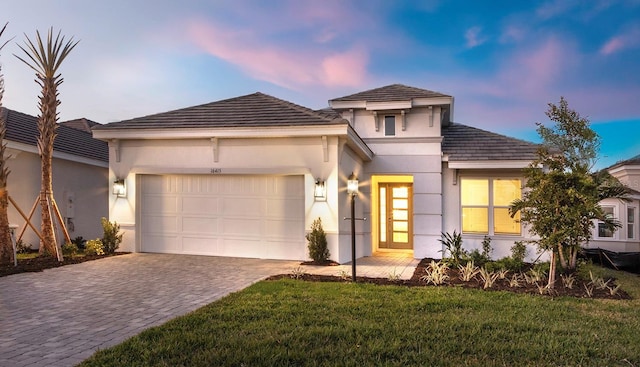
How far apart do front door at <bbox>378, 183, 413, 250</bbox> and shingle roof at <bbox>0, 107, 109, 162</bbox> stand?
33.6 feet

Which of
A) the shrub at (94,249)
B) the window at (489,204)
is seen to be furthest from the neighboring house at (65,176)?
the window at (489,204)

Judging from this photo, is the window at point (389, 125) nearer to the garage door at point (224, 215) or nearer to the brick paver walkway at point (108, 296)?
the garage door at point (224, 215)

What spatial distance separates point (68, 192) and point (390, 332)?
41.4ft

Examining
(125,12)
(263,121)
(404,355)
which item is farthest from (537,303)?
(125,12)

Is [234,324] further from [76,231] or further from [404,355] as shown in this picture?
[76,231]

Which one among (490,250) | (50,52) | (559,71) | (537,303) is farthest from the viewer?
(559,71)

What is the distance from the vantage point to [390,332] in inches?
173

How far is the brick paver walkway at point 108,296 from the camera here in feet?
13.6

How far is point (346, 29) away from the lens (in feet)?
46.3

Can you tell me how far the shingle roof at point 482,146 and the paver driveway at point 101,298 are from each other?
5.95 meters

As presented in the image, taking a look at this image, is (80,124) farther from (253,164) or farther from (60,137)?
(253,164)

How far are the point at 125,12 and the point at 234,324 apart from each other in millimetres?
11588

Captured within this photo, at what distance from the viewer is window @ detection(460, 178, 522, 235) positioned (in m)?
11.4

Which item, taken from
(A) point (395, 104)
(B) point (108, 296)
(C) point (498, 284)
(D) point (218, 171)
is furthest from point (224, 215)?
(C) point (498, 284)
